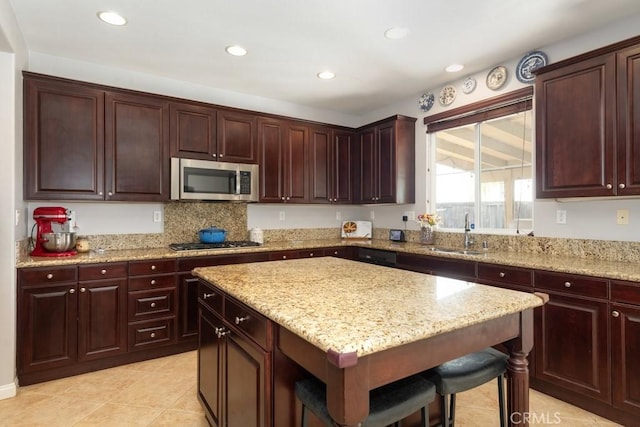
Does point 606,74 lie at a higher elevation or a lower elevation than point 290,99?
lower

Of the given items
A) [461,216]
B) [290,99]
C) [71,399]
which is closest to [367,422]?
[71,399]

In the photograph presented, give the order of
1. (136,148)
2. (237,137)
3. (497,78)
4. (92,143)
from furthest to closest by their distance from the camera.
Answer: (237,137), (497,78), (136,148), (92,143)

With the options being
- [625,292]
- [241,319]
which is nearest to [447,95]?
[625,292]

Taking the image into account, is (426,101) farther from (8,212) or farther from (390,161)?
(8,212)

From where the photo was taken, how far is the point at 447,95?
371 centimetres

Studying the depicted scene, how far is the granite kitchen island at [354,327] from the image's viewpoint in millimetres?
952

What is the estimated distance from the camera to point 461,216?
3740 millimetres

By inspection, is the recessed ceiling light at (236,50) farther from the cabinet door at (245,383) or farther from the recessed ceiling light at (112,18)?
the cabinet door at (245,383)

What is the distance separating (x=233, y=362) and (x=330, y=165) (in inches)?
122

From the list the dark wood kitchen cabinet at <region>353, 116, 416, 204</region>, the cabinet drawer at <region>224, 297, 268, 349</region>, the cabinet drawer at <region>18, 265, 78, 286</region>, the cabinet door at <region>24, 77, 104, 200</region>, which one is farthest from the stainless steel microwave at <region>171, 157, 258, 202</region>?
the cabinet drawer at <region>224, 297, 268, 349</region>

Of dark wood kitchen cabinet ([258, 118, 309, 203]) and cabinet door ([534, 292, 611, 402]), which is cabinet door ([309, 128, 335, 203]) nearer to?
dark wood kitchen cabinet ([258, 118, 309, 203])

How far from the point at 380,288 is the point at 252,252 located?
2.06 m

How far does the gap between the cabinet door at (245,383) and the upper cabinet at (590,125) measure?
2398 millimetres

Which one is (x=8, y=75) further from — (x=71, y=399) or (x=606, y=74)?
(x=606, y=74)
